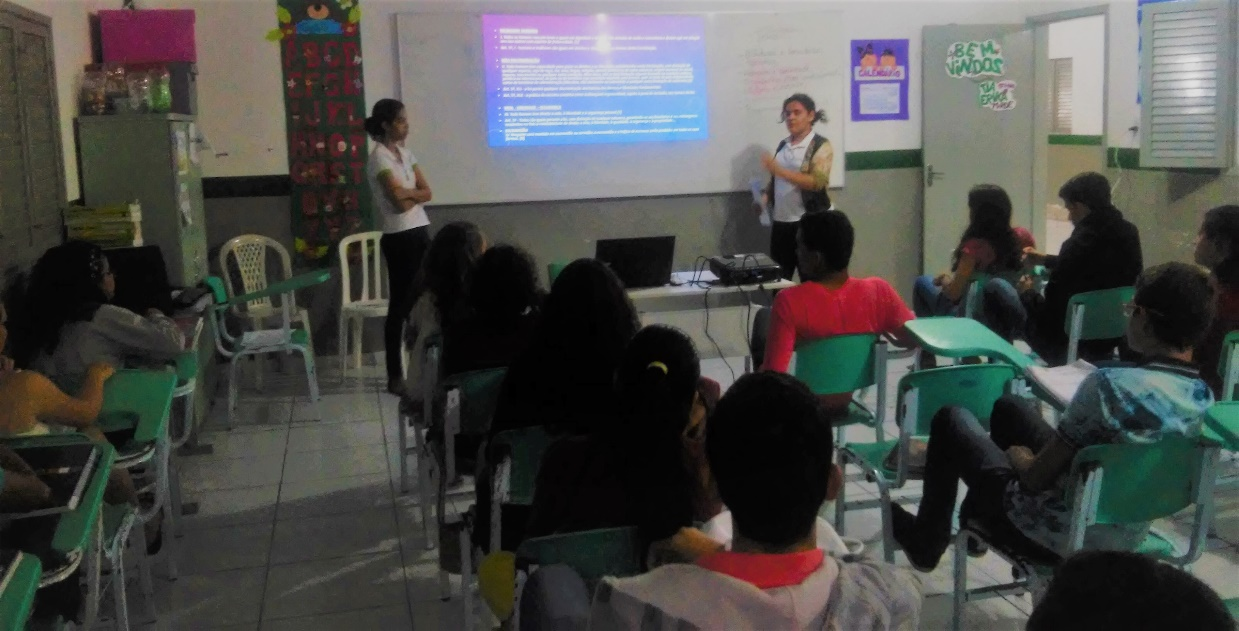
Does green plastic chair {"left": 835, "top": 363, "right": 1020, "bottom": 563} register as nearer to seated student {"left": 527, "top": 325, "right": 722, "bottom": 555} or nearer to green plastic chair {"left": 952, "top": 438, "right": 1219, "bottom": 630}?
green plastic chair {"left": 952, "top": 438, "right": 1219, "bottom": 630}

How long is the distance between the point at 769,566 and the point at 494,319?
65.3 inches

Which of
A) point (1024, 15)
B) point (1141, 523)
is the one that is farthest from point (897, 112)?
point (1141, 523)

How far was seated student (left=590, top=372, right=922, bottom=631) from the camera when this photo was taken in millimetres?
1275

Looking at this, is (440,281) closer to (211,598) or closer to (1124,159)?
(211,598)

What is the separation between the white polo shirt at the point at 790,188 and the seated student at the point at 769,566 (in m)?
4.72

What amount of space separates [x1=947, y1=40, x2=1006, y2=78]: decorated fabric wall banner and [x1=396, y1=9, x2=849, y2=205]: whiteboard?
0.73m

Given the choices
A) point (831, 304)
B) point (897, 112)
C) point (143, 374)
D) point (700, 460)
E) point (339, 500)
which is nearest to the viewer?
point (700, 460)

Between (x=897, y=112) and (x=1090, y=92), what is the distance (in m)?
4.30

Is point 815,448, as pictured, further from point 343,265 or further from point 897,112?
point 897,112

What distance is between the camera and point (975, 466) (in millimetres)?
2354

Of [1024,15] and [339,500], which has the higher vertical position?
[1024,15]

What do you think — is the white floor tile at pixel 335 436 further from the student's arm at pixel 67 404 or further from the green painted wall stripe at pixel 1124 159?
the green painted wall stripe at pixel 1124 159

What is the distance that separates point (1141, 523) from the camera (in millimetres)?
2213

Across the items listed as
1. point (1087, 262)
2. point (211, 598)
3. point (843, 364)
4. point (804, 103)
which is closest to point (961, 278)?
point (1087, 262)
